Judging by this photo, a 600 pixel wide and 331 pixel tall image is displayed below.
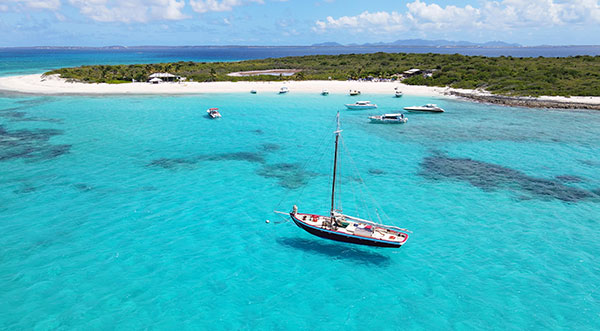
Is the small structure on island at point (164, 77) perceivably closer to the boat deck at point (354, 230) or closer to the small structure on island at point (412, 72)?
the small structure on island at point (412, 72)

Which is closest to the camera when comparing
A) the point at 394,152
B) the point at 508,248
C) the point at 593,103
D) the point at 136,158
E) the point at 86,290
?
the point at 86,290

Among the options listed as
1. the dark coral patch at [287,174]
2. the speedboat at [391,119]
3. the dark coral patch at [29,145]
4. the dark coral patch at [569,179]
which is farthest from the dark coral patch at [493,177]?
the dark coral patch at [29,145]

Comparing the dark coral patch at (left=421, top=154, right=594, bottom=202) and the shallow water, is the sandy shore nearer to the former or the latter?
the shallow water

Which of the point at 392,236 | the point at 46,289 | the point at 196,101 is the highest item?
the point at 196,101

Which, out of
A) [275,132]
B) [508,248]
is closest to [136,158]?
[275,132]

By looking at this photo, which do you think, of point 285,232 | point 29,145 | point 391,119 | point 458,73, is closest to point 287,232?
point 285,232

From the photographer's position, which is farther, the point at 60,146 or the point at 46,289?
the point at 60,146

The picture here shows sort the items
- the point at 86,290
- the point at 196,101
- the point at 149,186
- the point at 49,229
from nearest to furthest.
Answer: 1. the point at 86,290
2. the point at 49,229
3. the point at 149,186
4. the point at 196,101

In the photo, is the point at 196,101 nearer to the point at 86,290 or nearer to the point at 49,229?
the point at 49,229
